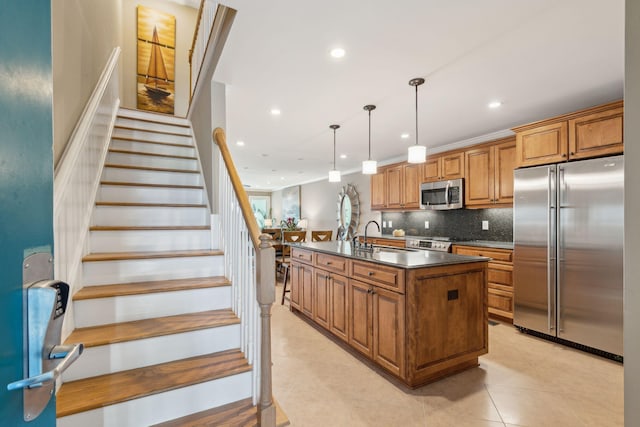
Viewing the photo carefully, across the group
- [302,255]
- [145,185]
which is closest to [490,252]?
[302,255]

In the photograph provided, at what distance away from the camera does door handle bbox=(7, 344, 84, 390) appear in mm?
426

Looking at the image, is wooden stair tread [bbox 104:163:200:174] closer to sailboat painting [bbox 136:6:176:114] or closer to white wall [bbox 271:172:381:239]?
sailboat painting [bbox 136:6:176:114]

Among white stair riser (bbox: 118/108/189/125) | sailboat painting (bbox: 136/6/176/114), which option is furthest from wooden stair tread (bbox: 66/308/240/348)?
sailboat painting (bbox: 136/6/176/114)

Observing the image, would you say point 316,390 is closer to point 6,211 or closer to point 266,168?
point 6,211

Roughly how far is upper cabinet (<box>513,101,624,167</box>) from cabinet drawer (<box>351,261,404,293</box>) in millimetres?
2373

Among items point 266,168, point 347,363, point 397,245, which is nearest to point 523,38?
point 347,363

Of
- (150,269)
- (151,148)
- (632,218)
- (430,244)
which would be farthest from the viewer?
(430,244)

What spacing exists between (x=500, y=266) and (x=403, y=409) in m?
2.52

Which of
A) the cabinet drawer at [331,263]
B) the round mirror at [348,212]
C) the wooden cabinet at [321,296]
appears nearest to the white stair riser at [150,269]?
the cabinet drawer at [331,263]

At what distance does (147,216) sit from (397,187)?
4446mm

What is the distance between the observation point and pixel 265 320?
1.46 m

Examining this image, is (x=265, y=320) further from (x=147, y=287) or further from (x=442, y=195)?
(x=442, y=195)

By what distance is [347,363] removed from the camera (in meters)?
2.64

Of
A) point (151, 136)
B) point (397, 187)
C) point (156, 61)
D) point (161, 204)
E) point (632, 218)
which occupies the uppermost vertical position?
point (156, 61)
